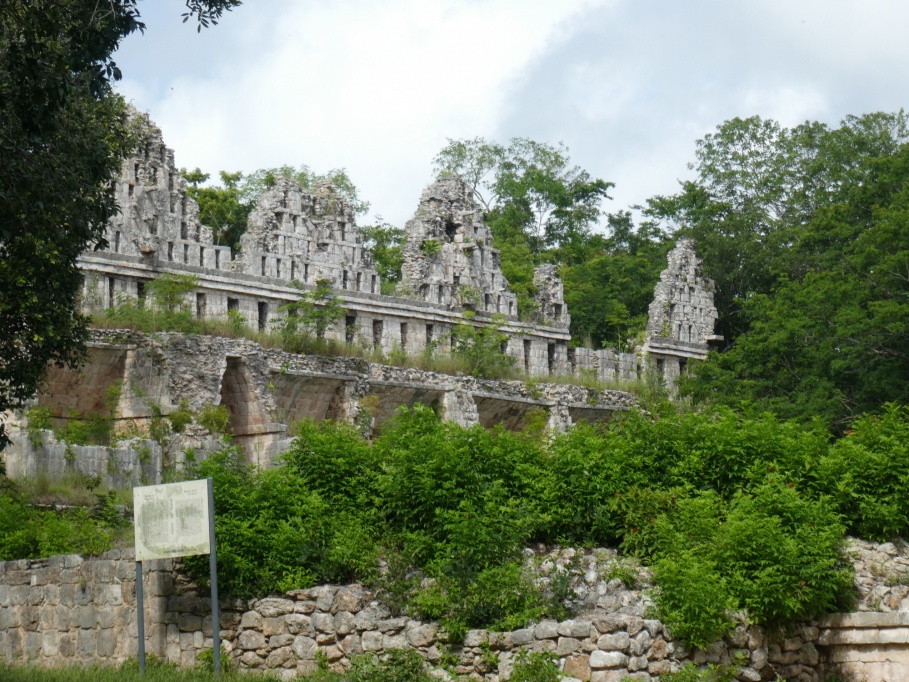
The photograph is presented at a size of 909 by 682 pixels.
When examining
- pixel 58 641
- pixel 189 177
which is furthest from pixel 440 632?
pixel 189 177

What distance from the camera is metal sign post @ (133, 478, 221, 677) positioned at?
16047 mm

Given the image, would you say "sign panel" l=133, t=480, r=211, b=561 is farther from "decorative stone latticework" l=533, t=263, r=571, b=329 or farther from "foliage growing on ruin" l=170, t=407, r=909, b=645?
"decorative stone latticework" l=533, t=263, r=571, b=329

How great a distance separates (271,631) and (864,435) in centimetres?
771

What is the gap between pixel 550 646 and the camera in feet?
50.5

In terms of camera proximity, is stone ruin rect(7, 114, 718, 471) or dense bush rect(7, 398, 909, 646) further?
stone ruin rect(7, 114, 718, 471)

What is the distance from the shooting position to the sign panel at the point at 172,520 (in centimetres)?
1617

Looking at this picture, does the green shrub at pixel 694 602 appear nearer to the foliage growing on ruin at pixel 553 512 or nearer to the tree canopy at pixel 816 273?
the foliage growing on ruin at pixel 553 512

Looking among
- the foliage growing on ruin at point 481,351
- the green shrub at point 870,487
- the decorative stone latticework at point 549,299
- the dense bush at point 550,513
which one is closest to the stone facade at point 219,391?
the foliage growing on ruin at point 481,351

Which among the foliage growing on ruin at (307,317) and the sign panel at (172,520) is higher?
the foliage growing on ruin at (307,317)

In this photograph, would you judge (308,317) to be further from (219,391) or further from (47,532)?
(47,532)

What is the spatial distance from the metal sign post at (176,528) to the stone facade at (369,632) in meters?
0.72

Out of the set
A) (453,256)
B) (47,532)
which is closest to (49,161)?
(47,532)

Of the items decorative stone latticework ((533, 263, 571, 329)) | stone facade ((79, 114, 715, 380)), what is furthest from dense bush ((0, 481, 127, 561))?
decorative stone latticework ((533, 263, 571, 329))

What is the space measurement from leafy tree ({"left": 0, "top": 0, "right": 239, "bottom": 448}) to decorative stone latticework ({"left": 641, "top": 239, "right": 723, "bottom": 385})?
24.6 meters
